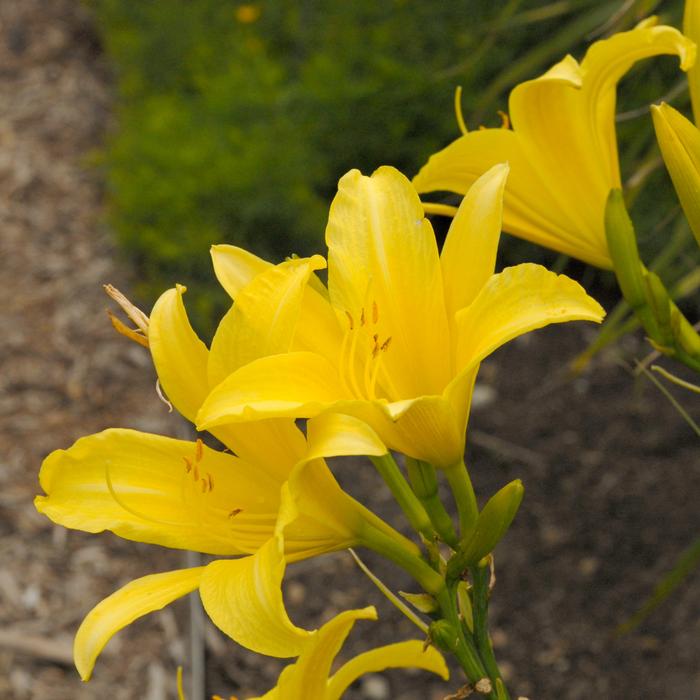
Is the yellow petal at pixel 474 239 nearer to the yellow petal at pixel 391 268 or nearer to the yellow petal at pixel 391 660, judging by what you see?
the yellow petal at pixel 391 268

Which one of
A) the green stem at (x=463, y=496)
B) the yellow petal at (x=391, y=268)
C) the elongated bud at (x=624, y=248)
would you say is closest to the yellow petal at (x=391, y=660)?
the green stem at (x=463, y=496)

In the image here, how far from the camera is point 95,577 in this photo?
110 inches

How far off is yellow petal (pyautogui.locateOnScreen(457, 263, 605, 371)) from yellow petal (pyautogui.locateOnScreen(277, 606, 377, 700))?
20 centimetres

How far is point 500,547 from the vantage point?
2.75 m

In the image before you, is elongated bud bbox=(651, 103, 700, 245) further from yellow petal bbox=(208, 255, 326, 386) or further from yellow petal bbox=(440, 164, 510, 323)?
yellow petal bbox=(208, 255, 326, 386)

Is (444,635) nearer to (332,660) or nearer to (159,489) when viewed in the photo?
(332,660)

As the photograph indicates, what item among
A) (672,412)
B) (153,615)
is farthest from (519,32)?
(153,615)

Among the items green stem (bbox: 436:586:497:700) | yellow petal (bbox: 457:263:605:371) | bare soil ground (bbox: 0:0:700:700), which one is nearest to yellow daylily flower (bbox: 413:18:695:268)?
yellow petal (bbox: 457:263:605:371)

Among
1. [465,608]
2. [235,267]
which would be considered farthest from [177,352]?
[465,608]

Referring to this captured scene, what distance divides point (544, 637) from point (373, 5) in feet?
6.54

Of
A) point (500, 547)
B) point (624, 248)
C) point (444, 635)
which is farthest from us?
point (500, 547)

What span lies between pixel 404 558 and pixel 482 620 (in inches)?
3.2

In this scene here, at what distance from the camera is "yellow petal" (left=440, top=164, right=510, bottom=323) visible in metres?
0.79

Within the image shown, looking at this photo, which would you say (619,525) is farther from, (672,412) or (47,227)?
(47,227)
